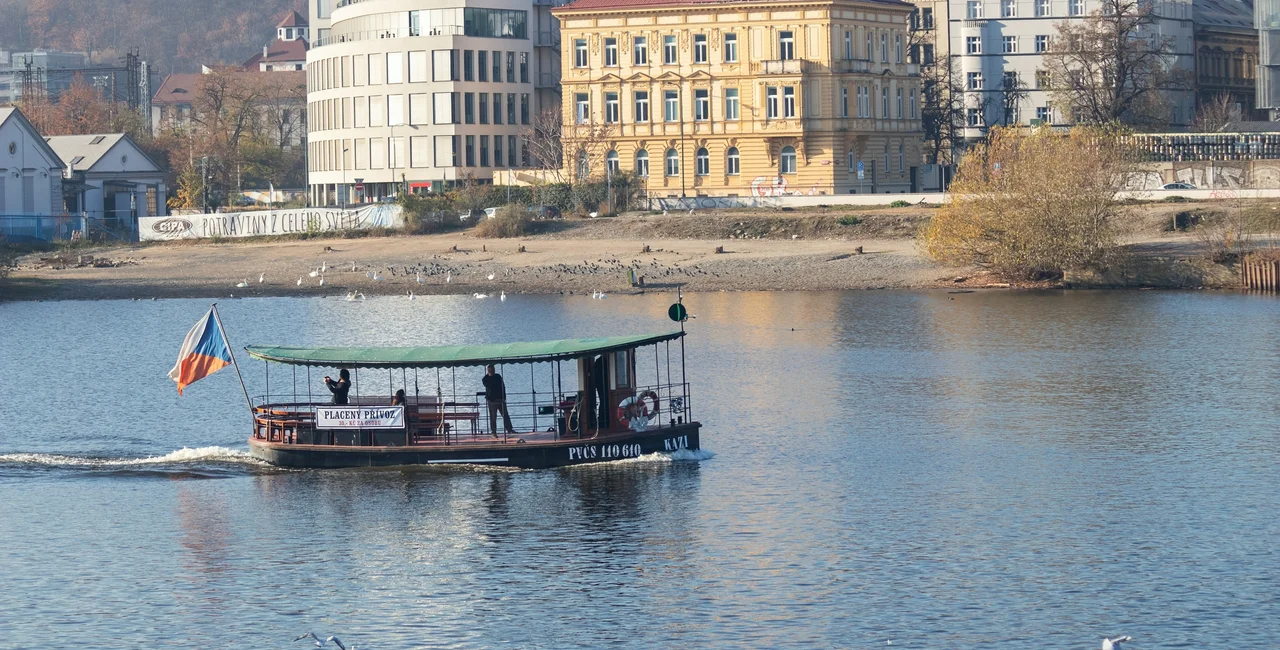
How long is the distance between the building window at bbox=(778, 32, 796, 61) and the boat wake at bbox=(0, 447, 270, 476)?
262 ft

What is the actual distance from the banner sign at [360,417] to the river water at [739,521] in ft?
4.64

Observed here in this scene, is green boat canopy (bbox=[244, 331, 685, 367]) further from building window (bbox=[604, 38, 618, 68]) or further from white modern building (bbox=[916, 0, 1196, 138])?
white modern building (bbox=[916, 0, 1196, 138])

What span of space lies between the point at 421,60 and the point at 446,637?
11446cm

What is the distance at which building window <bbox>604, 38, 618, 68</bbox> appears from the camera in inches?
4973

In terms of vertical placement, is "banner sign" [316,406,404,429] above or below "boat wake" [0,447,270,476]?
above

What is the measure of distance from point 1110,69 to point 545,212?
49.5 metres

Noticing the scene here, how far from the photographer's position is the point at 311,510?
41.6m

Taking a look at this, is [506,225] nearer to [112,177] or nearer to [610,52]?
[610,52]

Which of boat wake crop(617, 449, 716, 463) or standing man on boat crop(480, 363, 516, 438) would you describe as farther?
boat wake crop(617, 449, 716, 463)

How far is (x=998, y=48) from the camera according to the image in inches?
5871

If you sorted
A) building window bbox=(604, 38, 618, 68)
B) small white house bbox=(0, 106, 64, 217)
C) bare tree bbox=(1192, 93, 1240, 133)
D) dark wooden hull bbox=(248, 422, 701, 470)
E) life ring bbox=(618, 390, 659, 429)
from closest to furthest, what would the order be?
dark wooden hull bbox=(248, 422, 701, 470) → life ring bbox=(618, 390, 659, 429) → building window bbox=(604, 38, 618, 68) → small white house bbox=(0, 106, 64, 217) → bare tree bbox=(1192, 93, 1240, 133)

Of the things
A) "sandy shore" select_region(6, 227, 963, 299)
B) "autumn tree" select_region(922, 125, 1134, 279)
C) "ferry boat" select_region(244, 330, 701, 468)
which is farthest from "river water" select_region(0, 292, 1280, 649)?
"sandy shore" select_region(6, 227, 963, 299)

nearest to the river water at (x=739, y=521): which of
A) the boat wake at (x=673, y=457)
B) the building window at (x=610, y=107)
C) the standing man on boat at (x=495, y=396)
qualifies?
the boat wake at (x=673, y=457)

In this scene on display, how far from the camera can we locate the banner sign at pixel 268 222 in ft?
380
